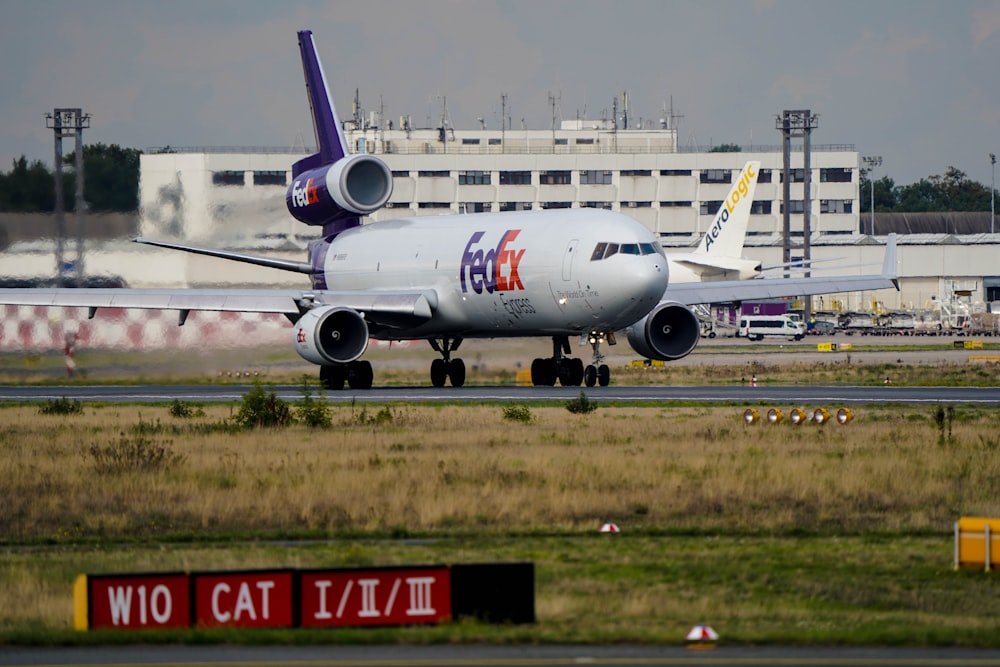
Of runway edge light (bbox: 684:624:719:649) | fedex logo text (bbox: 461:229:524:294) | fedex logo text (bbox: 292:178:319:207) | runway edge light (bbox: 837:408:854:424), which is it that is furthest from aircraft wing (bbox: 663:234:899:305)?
runway edge light (bbox: 684:624:719:649)

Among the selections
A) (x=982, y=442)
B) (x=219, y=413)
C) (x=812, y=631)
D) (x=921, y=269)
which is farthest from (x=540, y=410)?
(x=921, y=269)

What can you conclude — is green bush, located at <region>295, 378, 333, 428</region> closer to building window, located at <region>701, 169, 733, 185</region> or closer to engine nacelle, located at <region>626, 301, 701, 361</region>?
engine nacelle, located at <region>626, 301, 701, 361</region>

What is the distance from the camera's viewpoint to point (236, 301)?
151 feet

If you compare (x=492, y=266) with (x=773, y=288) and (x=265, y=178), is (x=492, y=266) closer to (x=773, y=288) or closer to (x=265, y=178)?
(x=773, y=288)

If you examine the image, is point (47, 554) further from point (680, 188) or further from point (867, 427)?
point (680, 188)

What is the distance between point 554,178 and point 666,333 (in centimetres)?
8611

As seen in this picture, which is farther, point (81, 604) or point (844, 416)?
point (844, 416)

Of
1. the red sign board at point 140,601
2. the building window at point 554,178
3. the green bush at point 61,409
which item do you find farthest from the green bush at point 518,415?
the building window at point 554,178

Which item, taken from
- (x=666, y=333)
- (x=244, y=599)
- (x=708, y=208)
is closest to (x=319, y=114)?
(x=666, y=333)

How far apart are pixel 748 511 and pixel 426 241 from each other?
29086 millimetres

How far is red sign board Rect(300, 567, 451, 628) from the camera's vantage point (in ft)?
42.6

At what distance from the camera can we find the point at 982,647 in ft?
39.7

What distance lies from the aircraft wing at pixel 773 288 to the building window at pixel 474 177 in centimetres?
8170

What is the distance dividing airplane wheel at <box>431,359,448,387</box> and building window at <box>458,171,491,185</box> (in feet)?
269
